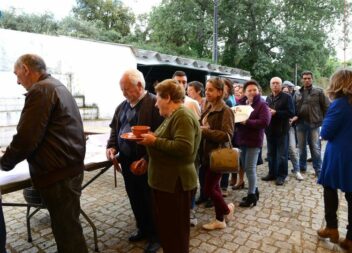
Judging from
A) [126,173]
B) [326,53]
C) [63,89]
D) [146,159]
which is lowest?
[126,173]

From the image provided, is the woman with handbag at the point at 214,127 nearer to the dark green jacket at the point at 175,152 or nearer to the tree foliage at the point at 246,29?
the dark green jacket at the point at 175,152

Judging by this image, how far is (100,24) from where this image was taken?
26531mm

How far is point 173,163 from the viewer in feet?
7.72

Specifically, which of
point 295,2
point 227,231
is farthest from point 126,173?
point 295,2

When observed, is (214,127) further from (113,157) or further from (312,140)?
(312,140)

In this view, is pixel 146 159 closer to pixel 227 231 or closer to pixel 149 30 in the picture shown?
pixel 227 231

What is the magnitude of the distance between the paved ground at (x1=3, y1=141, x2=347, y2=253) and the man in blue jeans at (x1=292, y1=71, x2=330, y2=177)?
0.97 m

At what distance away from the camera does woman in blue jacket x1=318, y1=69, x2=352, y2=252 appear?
115 inches

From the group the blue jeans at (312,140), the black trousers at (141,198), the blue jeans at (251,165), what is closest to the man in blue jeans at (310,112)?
the blue jeans at (312,140)

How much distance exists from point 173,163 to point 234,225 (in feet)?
5.95

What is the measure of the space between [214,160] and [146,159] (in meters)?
0.75

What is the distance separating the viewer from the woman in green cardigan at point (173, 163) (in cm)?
228

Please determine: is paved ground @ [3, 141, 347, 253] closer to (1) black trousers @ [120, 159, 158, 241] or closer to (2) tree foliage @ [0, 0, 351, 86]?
(1) black trousers @ [120, 159, 158, 241]

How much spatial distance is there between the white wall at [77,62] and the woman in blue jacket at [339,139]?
7157 mm
